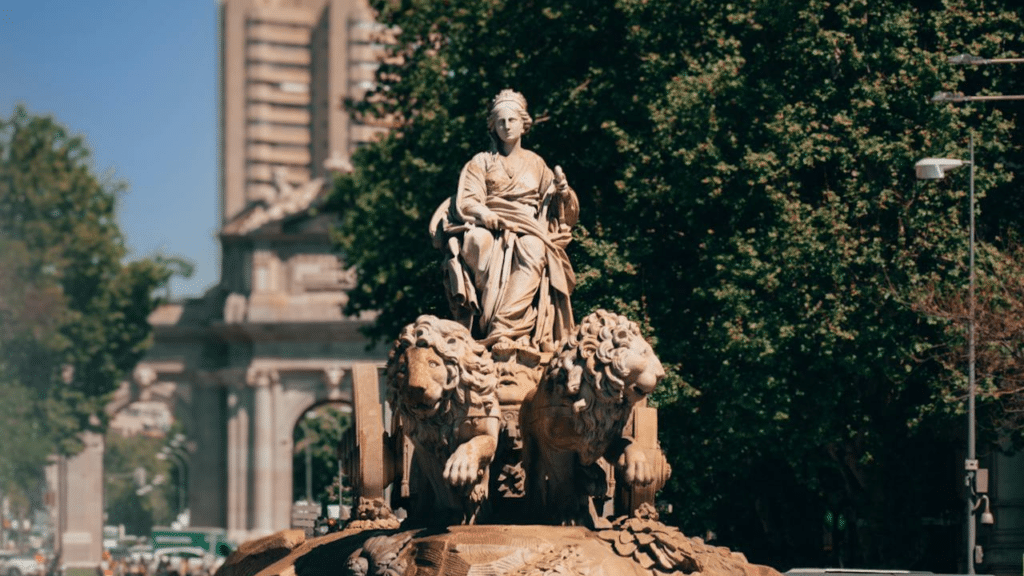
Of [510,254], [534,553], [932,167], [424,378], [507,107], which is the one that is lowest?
[534,553]

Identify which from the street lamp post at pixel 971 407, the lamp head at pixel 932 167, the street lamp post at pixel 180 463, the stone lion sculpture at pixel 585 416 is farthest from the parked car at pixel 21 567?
the stone lion sculpture at pixel 585 416

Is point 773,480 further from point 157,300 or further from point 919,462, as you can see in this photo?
point 157,300

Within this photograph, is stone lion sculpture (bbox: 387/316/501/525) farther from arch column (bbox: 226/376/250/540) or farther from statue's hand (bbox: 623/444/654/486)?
arch column (bbox: 226/376/250/540)

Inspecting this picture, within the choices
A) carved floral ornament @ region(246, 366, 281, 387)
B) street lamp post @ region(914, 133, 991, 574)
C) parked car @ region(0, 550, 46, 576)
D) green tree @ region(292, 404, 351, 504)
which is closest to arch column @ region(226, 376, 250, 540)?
carved floral ornament @ region(246, 366, 281, 387)

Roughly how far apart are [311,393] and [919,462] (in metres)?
60.3

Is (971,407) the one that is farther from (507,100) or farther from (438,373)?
(438,373)

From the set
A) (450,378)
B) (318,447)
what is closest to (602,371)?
(450,378)

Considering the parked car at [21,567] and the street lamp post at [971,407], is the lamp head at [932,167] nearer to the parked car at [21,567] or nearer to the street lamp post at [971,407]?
the street lamp post at [971,407]

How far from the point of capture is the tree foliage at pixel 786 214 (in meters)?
36.3

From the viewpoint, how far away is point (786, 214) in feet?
121

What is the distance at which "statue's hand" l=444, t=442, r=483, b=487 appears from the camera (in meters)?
19.5

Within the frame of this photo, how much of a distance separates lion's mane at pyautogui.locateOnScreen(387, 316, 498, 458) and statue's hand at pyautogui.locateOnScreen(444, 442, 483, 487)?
0.25m

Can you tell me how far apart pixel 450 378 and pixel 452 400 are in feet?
0.59

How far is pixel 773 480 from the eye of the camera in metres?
42.9
